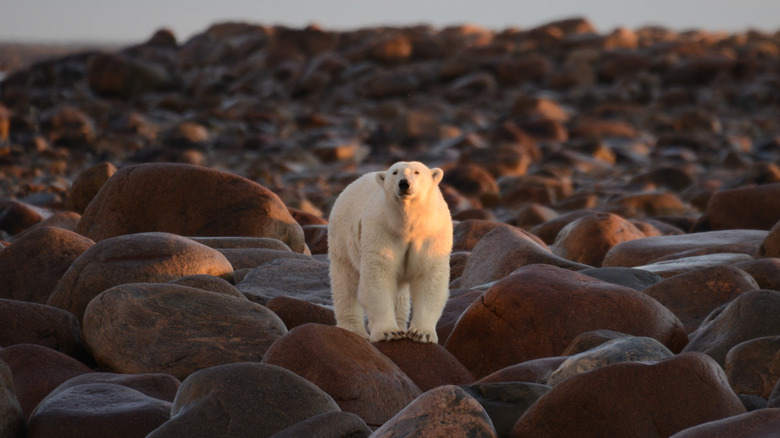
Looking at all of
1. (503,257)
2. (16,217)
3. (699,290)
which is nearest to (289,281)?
(503,257)

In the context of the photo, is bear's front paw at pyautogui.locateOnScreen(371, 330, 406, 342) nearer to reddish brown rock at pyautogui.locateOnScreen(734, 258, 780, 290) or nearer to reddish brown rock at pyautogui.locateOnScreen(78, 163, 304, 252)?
reddish brown rock at pyautogui.locateOnScreen(734, 258, 780, 290)

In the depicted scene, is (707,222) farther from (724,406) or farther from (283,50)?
(283,50)

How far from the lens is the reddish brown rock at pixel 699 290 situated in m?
8.84

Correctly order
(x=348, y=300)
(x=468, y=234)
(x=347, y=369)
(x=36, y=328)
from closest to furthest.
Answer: (x=347, y=369) < (x=36, y=328) < (x=348, y=300) < (x=468, y=234)

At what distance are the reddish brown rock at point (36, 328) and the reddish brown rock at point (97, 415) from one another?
1930 mm

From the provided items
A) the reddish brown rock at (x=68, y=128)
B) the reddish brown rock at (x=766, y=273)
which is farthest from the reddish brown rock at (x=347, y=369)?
the reddish brown rock at (x=68, y=128)

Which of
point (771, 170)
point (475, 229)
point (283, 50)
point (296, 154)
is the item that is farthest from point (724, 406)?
point (283, 50)

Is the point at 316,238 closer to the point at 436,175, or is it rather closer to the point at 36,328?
the point at 36,328

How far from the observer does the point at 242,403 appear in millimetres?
5613

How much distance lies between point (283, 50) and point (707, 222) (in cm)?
3554

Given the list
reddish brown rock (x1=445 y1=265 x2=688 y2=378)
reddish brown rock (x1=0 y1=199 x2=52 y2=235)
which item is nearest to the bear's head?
reddish brown rock (x1=445 y1=265 x2=688 y2=378)

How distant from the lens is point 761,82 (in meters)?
37.6

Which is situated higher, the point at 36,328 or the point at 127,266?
the point at 127,266

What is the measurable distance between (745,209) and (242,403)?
35.3 ft
